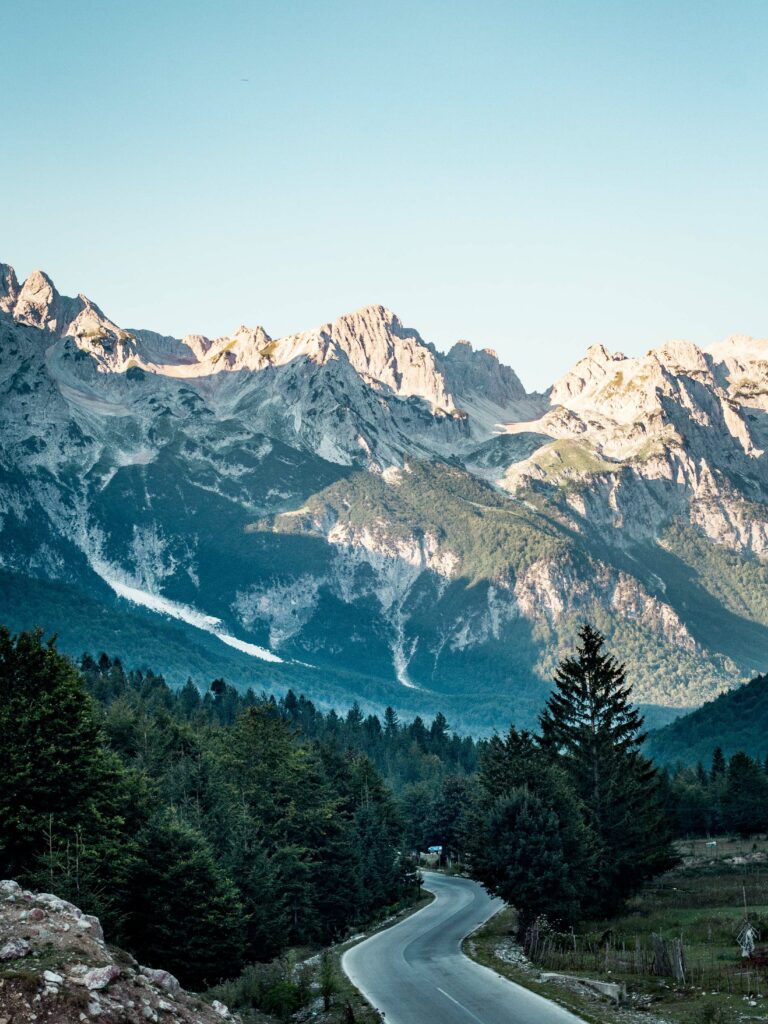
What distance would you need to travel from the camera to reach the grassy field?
42.5m

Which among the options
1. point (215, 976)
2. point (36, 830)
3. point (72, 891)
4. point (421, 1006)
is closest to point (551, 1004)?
point (421, 1006)

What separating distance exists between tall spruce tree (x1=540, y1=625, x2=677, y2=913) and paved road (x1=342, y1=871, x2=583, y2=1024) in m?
12.5

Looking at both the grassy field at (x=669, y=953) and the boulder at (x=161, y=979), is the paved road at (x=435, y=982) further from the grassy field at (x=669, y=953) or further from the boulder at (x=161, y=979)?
the boulder at (x=161, y=979)

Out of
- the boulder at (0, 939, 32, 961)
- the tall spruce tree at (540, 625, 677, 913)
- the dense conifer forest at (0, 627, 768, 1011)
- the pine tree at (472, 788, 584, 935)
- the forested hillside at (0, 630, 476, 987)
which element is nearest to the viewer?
the boulder at (0, 939, 32, 961)

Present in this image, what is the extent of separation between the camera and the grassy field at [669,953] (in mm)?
42531

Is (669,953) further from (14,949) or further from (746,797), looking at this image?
(746,797)

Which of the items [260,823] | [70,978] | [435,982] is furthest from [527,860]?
[70,978]

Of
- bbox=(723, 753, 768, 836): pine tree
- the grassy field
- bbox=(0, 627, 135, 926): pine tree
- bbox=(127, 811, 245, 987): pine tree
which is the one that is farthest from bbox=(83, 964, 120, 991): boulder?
bbox=(723, 753, 768, 836): pine tree

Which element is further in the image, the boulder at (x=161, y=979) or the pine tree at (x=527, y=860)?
the pine tree at (x=527, y=860)

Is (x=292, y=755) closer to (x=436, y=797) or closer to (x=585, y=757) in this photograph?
(x=585, y=757)

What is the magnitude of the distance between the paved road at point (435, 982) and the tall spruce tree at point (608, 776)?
12.5 m

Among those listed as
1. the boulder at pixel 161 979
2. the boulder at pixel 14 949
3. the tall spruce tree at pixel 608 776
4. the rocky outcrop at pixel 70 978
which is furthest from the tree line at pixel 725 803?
the boulder at pixel 14 949

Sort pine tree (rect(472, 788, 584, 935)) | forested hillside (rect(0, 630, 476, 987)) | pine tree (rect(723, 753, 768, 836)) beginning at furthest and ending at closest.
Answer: pine tree (rect(723, 753, 768, 836)) < pine tree (rect(472, 788, 584, 935)) < forested hillside (rect(0, 630, 476, 987))

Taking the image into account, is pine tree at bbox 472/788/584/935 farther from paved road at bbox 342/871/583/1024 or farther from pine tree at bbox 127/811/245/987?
pine tree at bbox 127/811/245/987
